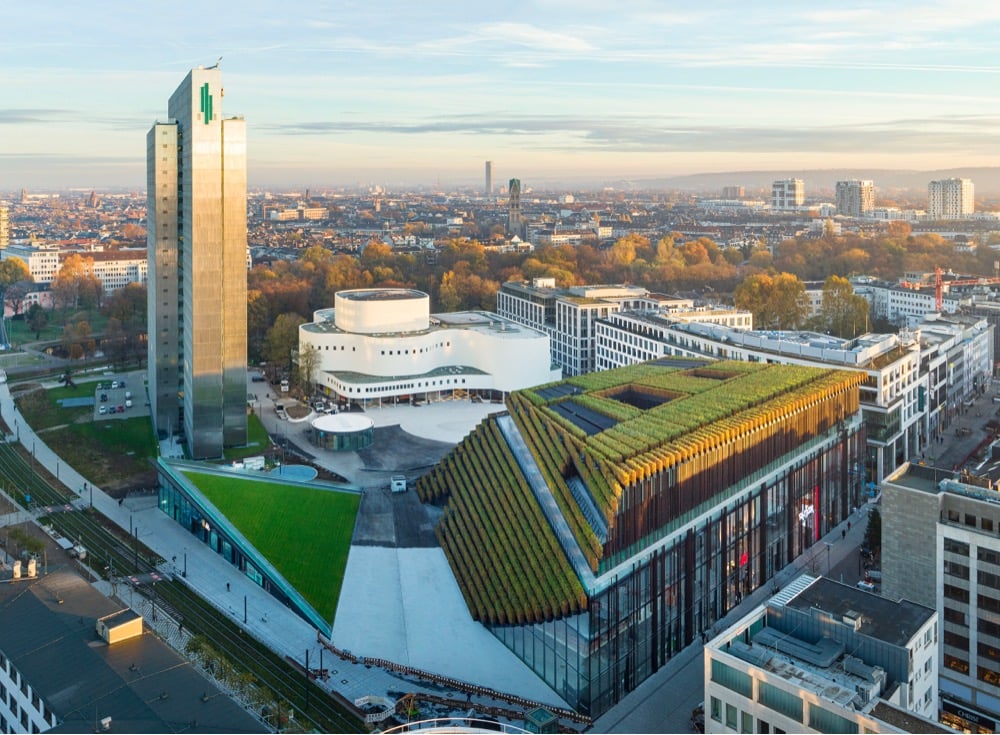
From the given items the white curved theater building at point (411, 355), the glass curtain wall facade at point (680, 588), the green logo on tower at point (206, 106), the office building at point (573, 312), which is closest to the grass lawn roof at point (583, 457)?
the glass curtain wall facade at point (680, 588)

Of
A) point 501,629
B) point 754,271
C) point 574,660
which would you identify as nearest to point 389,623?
point 501,629

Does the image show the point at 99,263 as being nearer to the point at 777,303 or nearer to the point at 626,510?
the point at 777,303

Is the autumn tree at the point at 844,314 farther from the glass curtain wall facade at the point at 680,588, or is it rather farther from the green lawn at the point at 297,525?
the green lawn at the point at 297,525

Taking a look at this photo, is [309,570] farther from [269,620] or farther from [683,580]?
[683,580]

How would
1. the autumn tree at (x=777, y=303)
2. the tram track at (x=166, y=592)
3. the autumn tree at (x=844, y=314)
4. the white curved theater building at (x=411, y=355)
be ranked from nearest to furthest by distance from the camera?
the tram track at (x=166, y=592) → the white curved theater building at (x=411, y=355) → the autumn tree at (x=844, y=314) → the autumn tree at (x=777, y=303)

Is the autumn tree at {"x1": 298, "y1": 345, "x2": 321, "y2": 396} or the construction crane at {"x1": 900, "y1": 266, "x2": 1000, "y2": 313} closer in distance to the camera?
the autumn tree at {"x1": 298, "y1": 345, "x2": 321, "y2": 396}

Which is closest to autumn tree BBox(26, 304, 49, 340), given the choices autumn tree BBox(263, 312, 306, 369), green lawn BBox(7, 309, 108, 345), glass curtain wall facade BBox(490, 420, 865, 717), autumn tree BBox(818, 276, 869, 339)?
green lawn BBox(7, 309, 108, 345)

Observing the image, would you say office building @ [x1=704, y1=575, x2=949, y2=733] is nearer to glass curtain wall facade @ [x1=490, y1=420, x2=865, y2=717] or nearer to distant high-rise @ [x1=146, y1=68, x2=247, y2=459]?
glass curtain wall facade @ [x1=490, y1=420, x2=865, y2=717]
